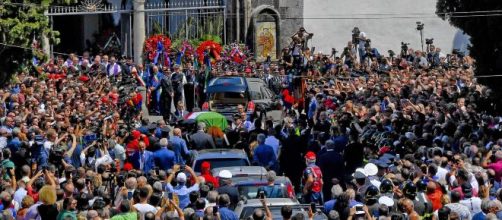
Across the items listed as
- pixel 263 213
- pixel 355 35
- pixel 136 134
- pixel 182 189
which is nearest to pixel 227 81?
pixel 355 35

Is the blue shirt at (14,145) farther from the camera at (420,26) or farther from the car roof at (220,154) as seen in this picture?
the camera at (420,26)

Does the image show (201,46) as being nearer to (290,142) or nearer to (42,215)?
(290,142)

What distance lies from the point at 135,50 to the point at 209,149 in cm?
1900

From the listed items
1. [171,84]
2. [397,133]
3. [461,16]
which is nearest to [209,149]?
[397,133]

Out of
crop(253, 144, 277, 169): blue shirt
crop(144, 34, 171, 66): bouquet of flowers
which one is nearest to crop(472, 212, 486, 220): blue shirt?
crop(253, 144, 277, 169): blue shirt

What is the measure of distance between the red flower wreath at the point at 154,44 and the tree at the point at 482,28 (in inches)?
613

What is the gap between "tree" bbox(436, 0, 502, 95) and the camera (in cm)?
2916

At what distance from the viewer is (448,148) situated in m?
25.9

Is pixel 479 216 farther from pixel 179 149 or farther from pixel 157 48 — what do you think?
pixel 157 48

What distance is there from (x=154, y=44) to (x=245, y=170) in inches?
802

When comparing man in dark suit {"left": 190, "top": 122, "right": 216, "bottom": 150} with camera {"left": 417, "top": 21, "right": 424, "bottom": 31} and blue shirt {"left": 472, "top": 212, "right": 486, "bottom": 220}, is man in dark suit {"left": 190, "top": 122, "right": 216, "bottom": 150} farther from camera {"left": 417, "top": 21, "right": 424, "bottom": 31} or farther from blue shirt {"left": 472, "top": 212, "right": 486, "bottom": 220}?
camera {"left": 417, "top": 21, "right": 424, "bottom": 31}

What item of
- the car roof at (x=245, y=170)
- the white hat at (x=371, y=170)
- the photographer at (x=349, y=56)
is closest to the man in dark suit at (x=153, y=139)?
the car roof at (x=245, y=170)

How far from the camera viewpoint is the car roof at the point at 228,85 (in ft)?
124

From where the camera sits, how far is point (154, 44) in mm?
44875
